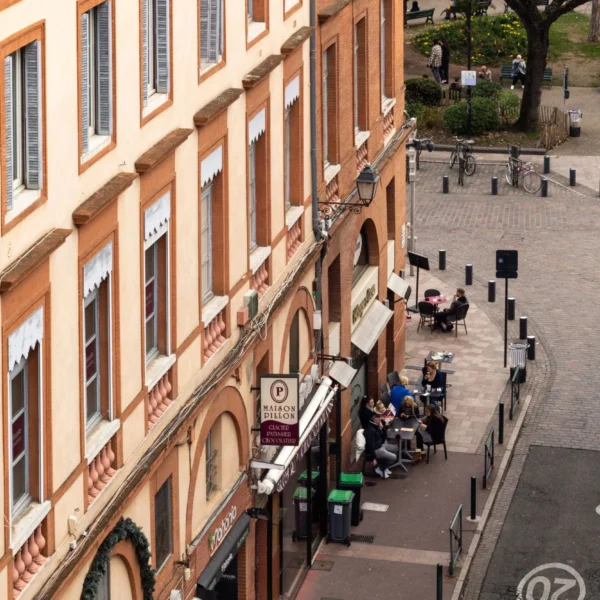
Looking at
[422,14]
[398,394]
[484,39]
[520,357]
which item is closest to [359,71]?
[398,394]

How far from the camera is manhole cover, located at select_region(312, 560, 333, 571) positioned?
27156mm

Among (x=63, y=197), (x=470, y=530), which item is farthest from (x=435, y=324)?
(x=63, y=197)

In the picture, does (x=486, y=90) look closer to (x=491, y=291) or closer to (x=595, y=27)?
(x=595, y=27)

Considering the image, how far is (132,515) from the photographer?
720 inches

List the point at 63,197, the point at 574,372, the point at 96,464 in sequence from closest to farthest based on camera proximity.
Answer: the point at 63,197, the point at 96,464, the point at 574,372

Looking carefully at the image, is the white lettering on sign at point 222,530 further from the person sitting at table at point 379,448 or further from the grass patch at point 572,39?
the grass patch at point 572,39

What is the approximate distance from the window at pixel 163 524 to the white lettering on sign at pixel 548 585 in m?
8.02

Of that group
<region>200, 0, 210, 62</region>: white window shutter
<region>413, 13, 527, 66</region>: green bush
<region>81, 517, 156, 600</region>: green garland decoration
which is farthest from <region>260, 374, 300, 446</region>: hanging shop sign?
<region>413, 13, 527, 66</region>: green bush

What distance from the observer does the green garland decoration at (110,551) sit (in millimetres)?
16766

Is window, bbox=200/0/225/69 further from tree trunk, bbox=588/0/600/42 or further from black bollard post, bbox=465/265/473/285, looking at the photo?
tree trunk, bbox=588/0/600/42

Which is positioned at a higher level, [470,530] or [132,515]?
[132,515]

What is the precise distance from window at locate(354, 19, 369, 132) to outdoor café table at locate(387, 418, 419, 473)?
5432 mm

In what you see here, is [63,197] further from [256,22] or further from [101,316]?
[256,22]

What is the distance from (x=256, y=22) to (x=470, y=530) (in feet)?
32.7
